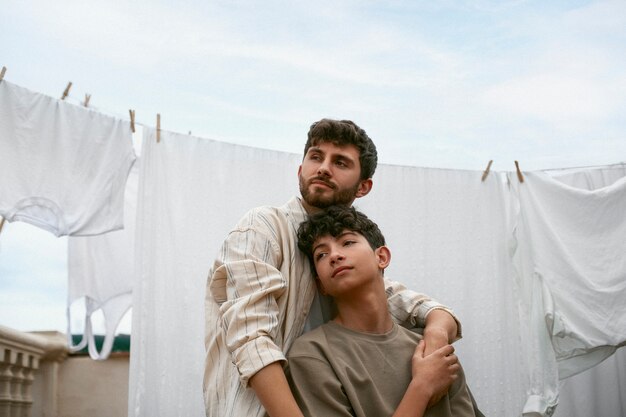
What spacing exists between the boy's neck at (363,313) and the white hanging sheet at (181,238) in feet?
4.23

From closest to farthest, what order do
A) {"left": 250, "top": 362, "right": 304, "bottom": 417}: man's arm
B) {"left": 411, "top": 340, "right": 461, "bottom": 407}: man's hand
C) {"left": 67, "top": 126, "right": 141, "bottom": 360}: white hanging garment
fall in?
{"left": 250, "top": 362, "right": 304, "bottom": 417}: man's arm
{"left": 411, "top": 340, "right": 461, "bottom": 407}: man's hand
{"left": 67, "top": 126, "right": 141, "bottom": 360}: white hanging garment

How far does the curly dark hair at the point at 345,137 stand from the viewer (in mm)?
1756

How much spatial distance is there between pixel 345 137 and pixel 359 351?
0.55 metres

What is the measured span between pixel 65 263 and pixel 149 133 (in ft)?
2.65

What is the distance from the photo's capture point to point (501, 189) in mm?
3197

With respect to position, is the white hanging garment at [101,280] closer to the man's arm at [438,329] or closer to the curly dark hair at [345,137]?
the curly dark hair at [345,137]

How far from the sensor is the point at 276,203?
300cm

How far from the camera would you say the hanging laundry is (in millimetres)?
2643

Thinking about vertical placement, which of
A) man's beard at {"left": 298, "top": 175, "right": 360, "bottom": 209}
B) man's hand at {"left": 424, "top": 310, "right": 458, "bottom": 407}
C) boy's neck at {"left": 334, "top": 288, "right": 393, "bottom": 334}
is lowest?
man's hand at {"left": 424, "top": 310, "right": 458, "bottom": 407}

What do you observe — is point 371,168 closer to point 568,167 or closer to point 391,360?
point 391,360

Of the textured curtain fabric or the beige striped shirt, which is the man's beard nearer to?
the beige striped shirt

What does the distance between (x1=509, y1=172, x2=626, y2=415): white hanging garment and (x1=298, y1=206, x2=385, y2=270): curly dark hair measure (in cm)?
153

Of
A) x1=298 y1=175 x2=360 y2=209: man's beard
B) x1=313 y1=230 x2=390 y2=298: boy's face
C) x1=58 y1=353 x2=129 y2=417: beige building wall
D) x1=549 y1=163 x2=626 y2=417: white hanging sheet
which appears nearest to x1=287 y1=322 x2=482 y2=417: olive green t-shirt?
x1=313 y1=230 x2=390 y2=298: boy's face

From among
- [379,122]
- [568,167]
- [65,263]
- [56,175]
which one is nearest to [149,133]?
[56,175]
